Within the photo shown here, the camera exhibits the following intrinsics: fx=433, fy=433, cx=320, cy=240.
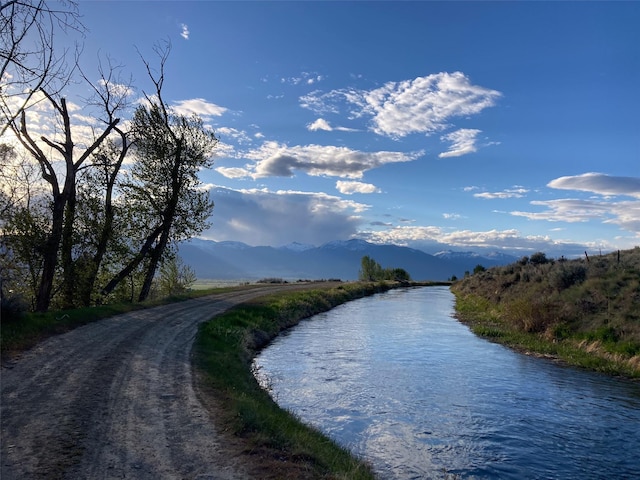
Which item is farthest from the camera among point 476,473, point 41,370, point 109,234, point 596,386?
point 109,234

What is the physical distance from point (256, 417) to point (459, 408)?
8130 mm

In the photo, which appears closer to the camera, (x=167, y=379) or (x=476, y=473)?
(x=476, y=473)

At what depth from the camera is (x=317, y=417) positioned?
13.9m

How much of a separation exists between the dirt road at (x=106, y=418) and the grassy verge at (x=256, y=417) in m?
0.65

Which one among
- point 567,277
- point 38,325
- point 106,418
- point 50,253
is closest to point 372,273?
point 567,277

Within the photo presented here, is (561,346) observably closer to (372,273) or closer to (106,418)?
(106,418)

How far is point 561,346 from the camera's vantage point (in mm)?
24875

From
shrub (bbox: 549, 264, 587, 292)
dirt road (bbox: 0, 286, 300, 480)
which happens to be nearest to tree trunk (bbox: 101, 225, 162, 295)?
dirt road (bbox: 0, 286, 300, 480)

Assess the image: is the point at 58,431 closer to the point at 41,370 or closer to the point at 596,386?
the point at 41,370

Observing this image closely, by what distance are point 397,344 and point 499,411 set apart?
1252 cm

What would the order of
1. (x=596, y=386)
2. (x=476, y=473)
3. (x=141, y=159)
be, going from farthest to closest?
(x=141, y=159), (x=596, y=386), (x=476, y=473)

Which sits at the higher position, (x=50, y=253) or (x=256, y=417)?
(x=50, y=253)

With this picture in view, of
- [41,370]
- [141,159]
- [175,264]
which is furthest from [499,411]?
[175,264]

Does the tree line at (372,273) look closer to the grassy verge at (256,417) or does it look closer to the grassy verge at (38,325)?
the grassy verge at (256,417)
